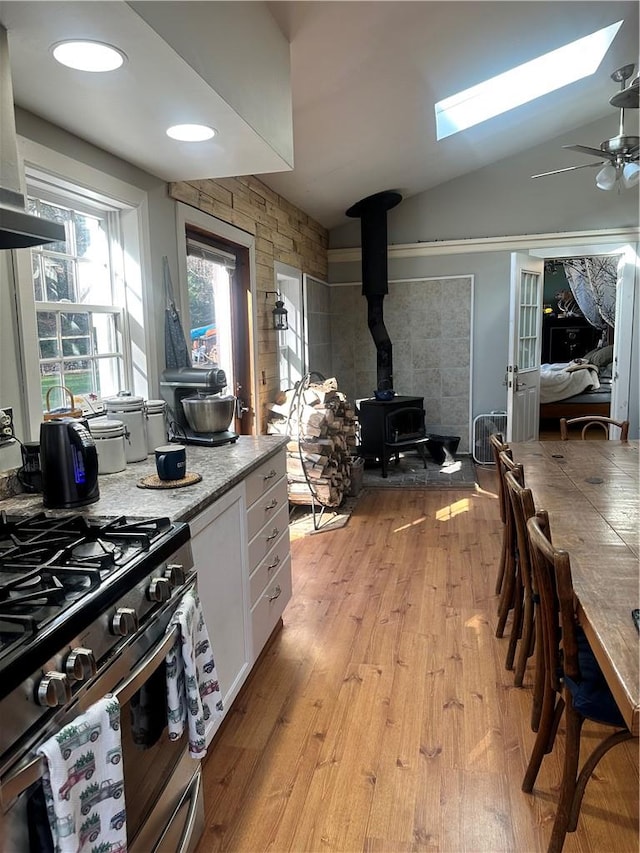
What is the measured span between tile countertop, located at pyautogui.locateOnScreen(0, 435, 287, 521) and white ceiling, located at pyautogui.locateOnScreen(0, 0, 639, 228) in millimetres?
1228

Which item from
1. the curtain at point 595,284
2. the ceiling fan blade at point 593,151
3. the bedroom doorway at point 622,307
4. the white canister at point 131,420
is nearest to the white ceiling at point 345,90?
the ceiling fan blade at point 593,151

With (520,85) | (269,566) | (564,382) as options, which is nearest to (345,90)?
(520,85)

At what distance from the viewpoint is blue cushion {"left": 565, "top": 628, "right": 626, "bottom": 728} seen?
1.45m

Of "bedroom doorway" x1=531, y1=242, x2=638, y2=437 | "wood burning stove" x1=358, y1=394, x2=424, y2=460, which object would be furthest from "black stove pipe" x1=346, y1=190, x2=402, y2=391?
A: "bedroom doorway" x1=531, y1=242, x2=638, y2=437

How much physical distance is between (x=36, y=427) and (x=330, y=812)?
1.52 m

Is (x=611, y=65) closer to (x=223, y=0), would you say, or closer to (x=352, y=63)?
(x=352, y=63)

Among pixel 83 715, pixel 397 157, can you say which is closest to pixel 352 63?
pixel 397 157

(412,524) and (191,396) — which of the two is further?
(412,524)

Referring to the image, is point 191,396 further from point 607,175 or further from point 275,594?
point 607,175

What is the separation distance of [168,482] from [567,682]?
1302 mm

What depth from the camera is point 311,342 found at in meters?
5.66

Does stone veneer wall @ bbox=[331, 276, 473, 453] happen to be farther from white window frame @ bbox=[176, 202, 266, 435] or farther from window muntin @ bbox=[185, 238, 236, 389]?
window muntin @ bbox=[185, 238, 236, 389]

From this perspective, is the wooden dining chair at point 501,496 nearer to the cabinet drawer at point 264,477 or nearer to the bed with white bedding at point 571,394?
the cabinet drawer at point 264,477

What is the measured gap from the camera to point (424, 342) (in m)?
6.44
